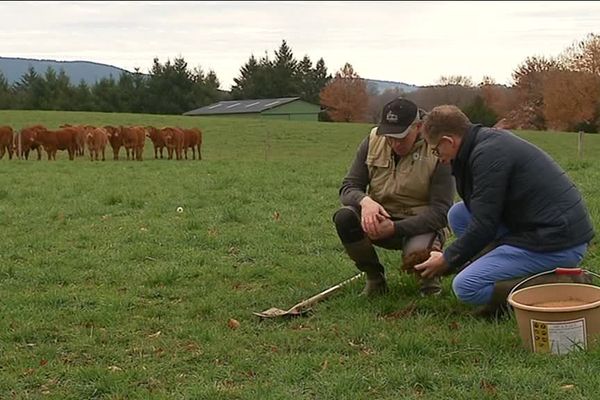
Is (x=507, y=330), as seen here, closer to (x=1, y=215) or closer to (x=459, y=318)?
(x=459, y=318)

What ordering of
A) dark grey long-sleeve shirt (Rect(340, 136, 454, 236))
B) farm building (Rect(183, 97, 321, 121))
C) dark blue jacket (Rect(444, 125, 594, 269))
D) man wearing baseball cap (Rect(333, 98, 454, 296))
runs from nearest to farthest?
1. dark blue jacket (Rect(444, 125, 594, 269))
2. man wearing baseball cap (Rect(333, 98, 454, 296))
3. dark grey long-sleeve shirt (Rect(340, 136, 454, 236))
4. farm building (Rect(183, 97, 321, 121))

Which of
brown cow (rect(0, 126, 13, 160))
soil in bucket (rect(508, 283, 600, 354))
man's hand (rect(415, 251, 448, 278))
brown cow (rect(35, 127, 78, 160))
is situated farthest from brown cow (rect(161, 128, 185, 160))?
soil in bucket (rect(508, 283, 600, 354))

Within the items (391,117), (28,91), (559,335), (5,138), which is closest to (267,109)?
(28,91)

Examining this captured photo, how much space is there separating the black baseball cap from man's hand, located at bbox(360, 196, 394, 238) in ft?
1.56

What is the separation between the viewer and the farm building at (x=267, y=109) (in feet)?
201

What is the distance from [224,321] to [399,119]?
1.64 metres

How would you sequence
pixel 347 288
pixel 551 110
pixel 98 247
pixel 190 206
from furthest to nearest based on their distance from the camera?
1. pixel 551 110
2. pixel 190 206
3. pixel 98 247
4. pixel 347 288

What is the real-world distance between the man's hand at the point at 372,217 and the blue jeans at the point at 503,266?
2.14 feet

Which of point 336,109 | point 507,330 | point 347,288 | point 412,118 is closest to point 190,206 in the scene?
point 347,288

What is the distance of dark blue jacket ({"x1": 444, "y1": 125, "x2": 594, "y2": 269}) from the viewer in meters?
4.14

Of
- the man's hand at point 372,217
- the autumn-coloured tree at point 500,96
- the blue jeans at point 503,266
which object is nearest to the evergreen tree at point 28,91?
the autumn-coloured tree at point 500,96

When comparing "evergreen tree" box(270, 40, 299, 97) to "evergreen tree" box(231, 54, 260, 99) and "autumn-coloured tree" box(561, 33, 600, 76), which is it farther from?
"autumn-coloured tree" box(561, 33, 600, 76)

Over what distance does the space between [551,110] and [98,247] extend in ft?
129

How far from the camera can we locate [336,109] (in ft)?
225
